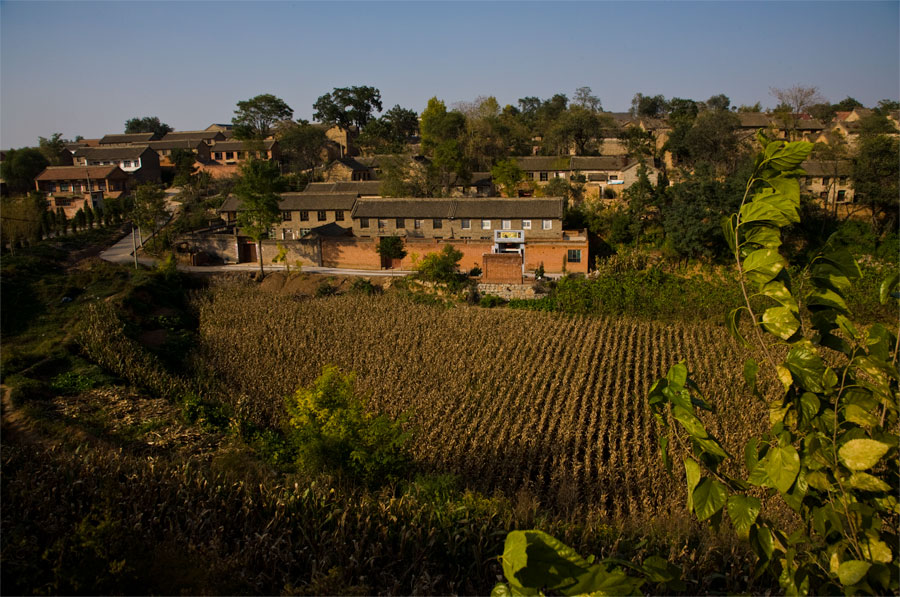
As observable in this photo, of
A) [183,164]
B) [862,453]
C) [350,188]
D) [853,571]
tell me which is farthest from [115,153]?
[853,571]

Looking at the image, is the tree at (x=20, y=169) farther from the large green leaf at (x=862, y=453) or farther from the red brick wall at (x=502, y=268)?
the large green leaf at (x=862, y=453)

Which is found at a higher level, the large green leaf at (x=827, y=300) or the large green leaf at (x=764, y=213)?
the large green leaf at (x=764, y=213)

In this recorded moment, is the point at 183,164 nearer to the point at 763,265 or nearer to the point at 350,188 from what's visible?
the point at 350,188

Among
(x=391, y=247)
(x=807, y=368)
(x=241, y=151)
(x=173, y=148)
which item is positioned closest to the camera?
(x=807, y=368)

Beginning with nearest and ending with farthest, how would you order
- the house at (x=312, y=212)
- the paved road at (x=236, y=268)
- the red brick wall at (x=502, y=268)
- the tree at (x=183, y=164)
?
the red brick wall at (x=502, y=268) → the paved road at (x=236, y=268) → the house at (x=312, y=212) → the tree at (x=183, y=164)

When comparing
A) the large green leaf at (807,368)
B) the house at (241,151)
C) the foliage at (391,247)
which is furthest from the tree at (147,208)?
the large green leaf at (807,368)

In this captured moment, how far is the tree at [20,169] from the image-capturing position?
1674 inches

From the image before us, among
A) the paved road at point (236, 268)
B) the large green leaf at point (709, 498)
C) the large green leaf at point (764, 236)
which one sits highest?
the large green leaf at point (764, 236)

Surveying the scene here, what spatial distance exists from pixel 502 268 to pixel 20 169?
39.9 m

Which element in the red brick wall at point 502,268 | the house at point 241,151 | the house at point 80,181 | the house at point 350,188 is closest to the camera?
the red brick wall at point 502,268

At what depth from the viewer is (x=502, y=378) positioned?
14.9 metres

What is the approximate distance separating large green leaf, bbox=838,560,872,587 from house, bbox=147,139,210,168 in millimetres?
55227

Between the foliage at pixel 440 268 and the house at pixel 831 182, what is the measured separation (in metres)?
19.8

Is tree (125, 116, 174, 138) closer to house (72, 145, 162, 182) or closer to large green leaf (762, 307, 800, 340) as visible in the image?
house (72, 145, 162, 182)
